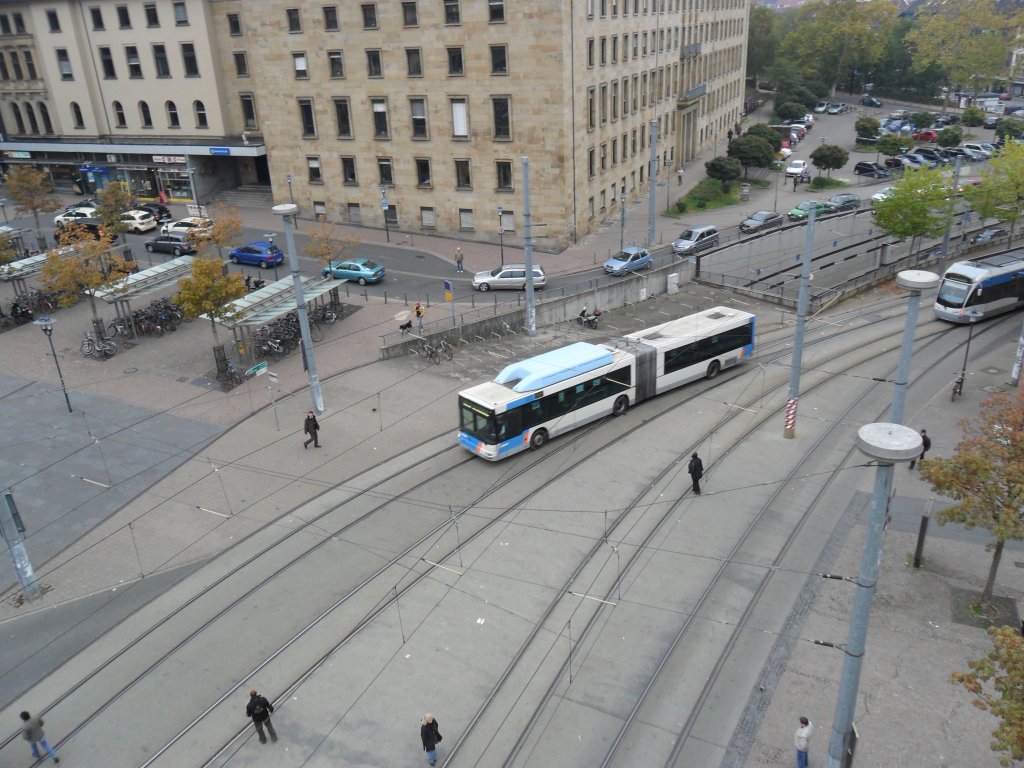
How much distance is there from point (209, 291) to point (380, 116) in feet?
82.2

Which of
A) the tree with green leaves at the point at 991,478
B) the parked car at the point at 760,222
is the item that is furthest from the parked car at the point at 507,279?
the tree with green leaves at the point at 991,478

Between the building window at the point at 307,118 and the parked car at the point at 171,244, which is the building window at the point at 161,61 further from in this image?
the parked car at the point at 171,244

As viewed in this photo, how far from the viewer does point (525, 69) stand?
45281 mm

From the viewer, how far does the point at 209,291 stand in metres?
30.3

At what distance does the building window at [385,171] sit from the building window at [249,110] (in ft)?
49.7

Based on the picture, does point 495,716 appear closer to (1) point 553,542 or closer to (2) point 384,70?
(1) point 553,542

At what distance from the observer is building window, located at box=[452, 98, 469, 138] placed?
48.1 metres

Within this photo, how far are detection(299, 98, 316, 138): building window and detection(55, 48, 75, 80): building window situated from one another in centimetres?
2485

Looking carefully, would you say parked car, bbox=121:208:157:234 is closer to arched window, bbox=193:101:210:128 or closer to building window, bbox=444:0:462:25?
arched window, bbox=193:101:210:128

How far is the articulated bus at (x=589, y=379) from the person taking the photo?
80.1 feet

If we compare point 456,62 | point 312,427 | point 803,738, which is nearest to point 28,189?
point 456,62

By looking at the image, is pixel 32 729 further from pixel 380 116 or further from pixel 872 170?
pixel 872 170

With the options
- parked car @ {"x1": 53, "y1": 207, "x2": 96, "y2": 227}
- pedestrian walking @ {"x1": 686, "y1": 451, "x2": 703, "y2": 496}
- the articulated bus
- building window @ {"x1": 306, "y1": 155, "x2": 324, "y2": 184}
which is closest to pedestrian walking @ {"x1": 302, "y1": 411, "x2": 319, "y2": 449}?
the articulated bus

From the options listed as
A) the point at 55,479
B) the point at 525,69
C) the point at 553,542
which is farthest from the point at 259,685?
the point at 525,69
